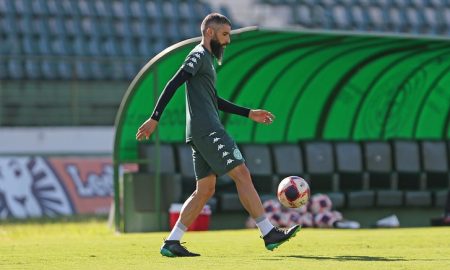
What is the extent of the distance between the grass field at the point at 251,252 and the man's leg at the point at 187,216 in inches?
5.4

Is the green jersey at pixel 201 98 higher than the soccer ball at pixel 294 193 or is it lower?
higher

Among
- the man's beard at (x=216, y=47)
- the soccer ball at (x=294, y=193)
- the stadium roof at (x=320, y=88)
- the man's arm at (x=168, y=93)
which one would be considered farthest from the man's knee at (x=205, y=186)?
the stadium roof at (x=320, y=88)

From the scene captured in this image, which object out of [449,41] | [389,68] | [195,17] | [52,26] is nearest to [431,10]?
[195,17]

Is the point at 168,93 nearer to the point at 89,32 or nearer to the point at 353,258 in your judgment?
the point at 353,258

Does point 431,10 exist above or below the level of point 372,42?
above

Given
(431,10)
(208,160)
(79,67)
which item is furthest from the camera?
(431,10)

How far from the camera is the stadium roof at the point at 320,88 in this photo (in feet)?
55.3

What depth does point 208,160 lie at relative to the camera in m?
10.1

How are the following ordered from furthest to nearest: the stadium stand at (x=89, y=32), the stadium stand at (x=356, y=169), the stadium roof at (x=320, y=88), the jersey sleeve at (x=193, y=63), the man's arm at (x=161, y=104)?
the stadium stand at (x=89, y=32)
the stadium stand at (x=356, y=169)
the stadium roof at (x=320, y=88)
the jersey sleeve at (x=193, y=63)
the man's arm at (x=161, y=104)

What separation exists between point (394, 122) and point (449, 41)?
3.59 metres

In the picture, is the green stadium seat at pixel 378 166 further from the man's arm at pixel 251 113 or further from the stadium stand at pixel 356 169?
the man's arm at pixel 251 113

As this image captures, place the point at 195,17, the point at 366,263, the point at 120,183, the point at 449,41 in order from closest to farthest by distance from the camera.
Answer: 1. the point at 366,263
2. the point at 449,41
3. the point at 120,183
4. the point at 195,17

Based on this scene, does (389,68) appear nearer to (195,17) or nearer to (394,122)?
(394,122)

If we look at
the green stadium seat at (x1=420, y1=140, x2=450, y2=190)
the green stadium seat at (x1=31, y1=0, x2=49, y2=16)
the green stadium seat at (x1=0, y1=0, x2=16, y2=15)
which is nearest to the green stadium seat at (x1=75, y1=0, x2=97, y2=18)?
the green stadium seat at (x1=31, y1=0, x2=49, y2=16)
